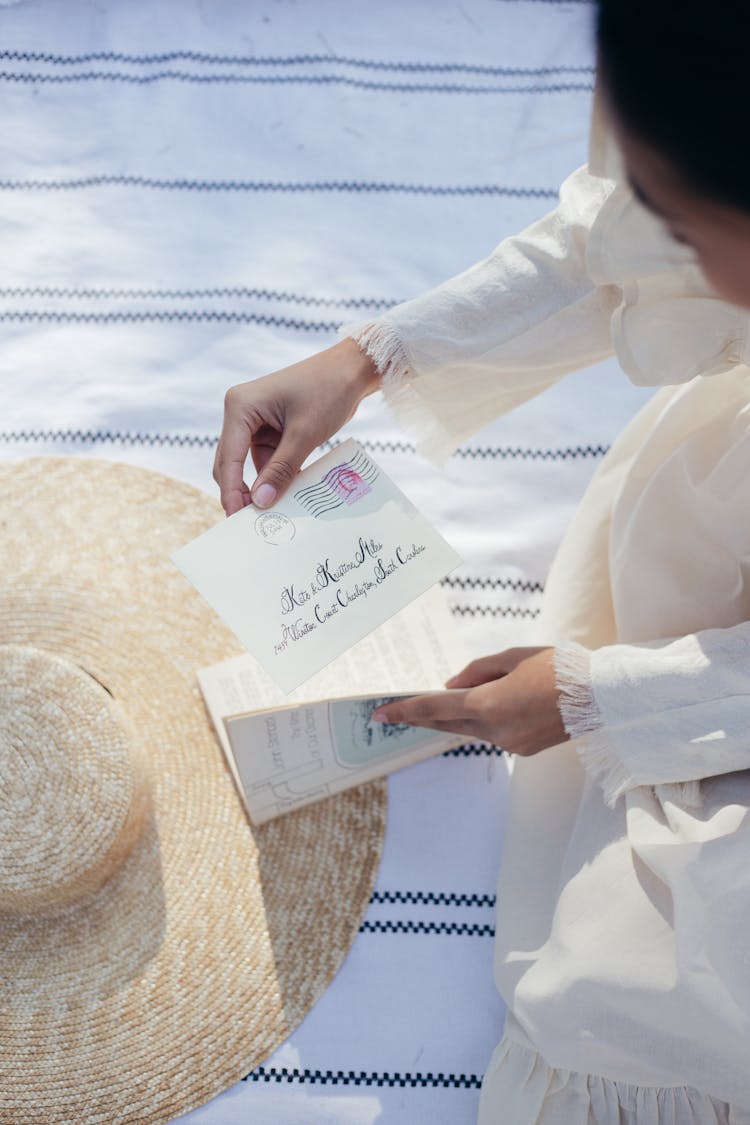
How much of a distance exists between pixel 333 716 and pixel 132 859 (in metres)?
0.21

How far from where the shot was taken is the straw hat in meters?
0.77

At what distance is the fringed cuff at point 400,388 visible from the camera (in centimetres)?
78

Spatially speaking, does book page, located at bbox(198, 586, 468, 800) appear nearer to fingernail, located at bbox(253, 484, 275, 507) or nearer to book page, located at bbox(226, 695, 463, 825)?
book page, located at bbox(226, 695, 463, 825)

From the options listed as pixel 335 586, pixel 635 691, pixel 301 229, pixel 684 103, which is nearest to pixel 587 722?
pixel 635 691

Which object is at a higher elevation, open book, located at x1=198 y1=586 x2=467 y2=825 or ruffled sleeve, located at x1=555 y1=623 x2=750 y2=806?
ruffled sleeve, located at x1=555 y1=623 x2=750 y2=806

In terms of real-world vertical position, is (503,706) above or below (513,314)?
below

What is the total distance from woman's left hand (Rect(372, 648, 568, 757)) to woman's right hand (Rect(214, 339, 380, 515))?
0.22 meters

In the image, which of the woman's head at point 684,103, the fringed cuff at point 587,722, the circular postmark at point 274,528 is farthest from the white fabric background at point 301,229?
the woman's head at point 684,103

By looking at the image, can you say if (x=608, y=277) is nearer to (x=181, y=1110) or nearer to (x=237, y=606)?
(x=237, y=606)

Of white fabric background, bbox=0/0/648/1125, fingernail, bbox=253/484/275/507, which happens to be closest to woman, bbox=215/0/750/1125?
fingernail, bbox=253/484/275/507

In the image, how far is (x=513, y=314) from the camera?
78 centimetres

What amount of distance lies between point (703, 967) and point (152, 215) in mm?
994

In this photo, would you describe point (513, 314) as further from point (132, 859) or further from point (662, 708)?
point (132, 859)

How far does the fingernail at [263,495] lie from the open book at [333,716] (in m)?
0.17
